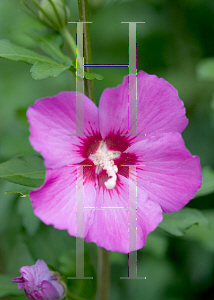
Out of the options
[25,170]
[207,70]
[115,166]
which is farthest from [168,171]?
[207,70]

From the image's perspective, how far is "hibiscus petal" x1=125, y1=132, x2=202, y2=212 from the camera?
1028mm

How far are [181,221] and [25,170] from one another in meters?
0.62

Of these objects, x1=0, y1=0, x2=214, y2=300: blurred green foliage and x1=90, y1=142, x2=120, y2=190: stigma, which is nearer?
x1=90, y1=142, x2=120, y2=190: stigma

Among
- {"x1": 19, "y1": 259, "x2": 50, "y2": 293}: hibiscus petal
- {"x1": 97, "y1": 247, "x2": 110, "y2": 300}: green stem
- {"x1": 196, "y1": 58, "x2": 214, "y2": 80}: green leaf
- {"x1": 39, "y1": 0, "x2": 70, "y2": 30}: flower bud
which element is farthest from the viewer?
{"x1": 196, "y1": 58, "x2": 214, "y2": 80}: green leaf

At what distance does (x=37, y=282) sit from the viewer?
1.18 meters

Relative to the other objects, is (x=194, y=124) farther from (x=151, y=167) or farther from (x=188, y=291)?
(x=151, y=167)

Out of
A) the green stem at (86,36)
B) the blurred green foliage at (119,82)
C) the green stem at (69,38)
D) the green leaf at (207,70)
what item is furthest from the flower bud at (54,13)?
the green leaf at (207,70)

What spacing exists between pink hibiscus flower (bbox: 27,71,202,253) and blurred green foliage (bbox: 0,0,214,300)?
1.76 ft

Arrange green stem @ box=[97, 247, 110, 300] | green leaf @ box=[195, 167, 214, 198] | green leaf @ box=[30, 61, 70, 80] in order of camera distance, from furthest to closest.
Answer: green leaf @ box=[195, 167, 214, 198], green stem @ box=[97, 247, 110, 300], green leaf @ box=[30, 61, 70, 80]

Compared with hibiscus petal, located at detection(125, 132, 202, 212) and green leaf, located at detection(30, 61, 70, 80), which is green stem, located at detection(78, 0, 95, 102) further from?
hibiscus petal, located at detection(125, 132, 202, 212)

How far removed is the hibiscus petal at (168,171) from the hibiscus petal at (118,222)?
3cm

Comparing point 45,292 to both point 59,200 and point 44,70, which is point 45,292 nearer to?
point 59,200

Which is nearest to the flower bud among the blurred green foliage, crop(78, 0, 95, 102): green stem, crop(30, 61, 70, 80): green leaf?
crop(78, 0, 95, 102): green stem

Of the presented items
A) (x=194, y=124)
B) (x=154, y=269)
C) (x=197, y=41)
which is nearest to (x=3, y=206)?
(x=154, y=269)
